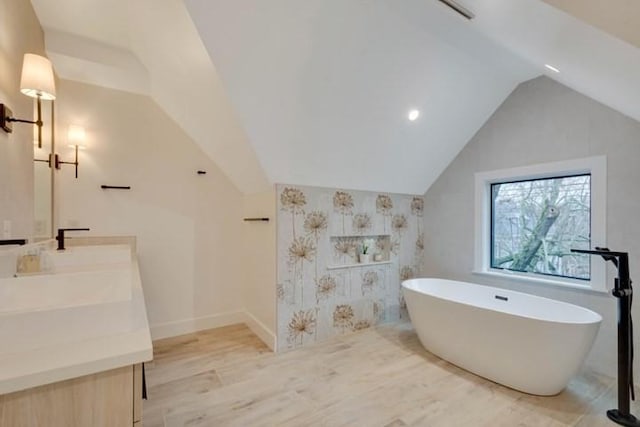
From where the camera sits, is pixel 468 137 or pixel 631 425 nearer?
pixel 631 425

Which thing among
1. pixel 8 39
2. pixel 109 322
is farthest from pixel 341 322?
pixel 8 39

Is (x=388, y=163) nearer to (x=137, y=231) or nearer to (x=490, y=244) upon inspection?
(x=490, y=244)

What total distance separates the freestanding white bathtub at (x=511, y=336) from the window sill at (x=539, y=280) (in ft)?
0.88

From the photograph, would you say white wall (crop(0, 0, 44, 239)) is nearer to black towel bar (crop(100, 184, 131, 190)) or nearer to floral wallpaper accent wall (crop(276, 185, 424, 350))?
black towel bar (crop(100, 184, 131, 190))

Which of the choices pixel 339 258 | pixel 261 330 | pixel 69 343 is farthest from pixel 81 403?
pixel 339 258

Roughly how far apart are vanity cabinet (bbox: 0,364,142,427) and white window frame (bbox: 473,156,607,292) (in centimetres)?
339

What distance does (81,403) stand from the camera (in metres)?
0.77

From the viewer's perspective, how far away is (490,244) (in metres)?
3.43

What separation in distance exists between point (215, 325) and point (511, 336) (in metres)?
3.01

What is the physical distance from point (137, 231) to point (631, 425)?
4220 millimetres

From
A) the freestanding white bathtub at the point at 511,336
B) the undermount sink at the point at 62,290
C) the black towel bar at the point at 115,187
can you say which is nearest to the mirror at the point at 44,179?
the black towel bar at the point at 115,187

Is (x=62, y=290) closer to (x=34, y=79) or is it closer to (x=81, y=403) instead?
(x=81, y=403)

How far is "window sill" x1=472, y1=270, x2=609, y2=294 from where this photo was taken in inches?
102

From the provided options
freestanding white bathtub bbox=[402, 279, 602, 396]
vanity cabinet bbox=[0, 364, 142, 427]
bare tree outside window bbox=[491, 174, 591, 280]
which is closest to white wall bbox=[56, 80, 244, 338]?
freestanding white bathtub bbox=[402, 279, 602, 396]
